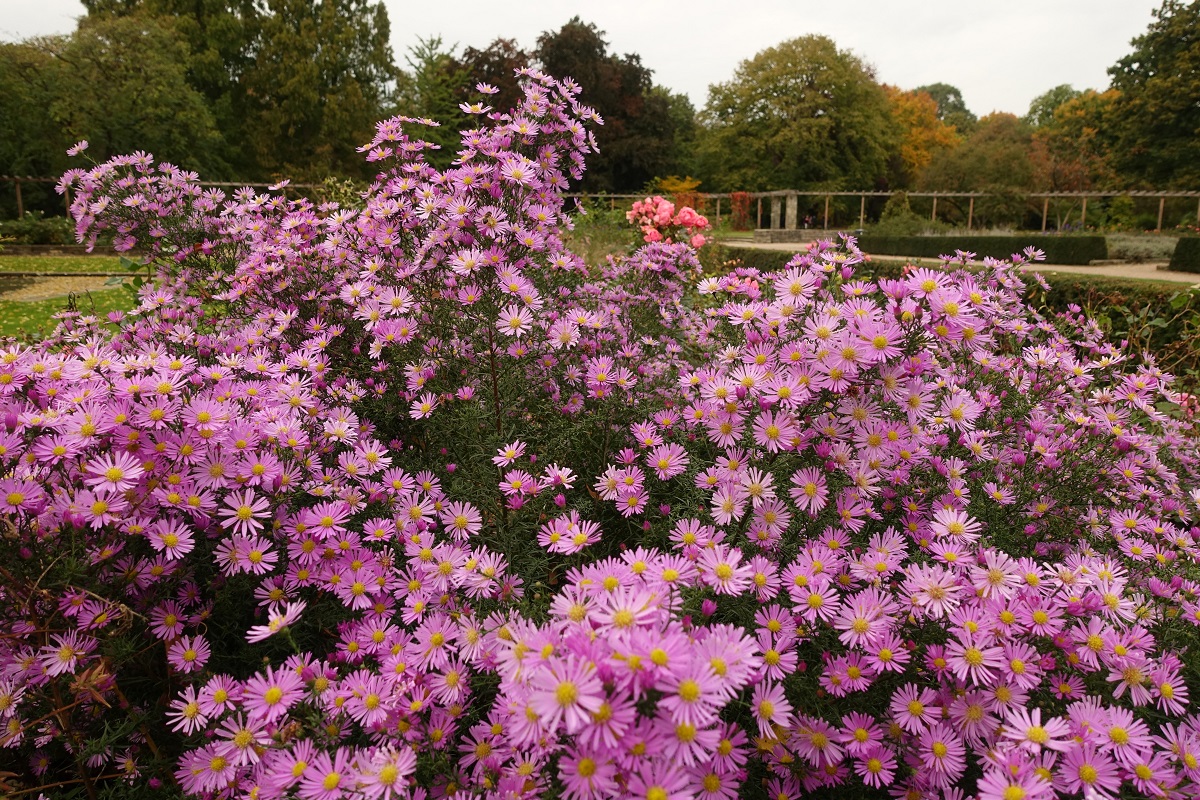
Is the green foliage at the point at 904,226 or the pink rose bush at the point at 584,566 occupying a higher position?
the green foliage at the point at 904,226

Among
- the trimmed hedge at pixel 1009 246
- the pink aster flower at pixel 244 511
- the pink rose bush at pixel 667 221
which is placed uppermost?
the pink rose bush at pixel 667 221

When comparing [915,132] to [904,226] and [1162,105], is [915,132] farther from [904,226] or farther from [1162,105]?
[904,226]

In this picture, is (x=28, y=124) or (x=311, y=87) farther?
(x=311, y=87)

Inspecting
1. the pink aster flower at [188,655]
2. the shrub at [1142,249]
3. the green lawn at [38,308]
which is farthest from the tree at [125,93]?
the shrub at [1142,249]

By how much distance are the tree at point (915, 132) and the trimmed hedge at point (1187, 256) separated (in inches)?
1184

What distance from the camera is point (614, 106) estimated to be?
96.9 ft

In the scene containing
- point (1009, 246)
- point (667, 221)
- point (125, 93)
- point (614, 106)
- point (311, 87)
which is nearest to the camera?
point (667, 221)

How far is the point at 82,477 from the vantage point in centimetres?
129

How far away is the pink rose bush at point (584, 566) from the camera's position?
980mm

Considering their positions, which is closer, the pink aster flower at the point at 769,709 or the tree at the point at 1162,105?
the pink aster flower at the point at 769,709

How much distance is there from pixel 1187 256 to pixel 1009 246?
3.06m

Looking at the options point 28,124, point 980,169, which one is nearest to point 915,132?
point 980,169

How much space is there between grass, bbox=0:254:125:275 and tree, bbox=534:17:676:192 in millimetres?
18109

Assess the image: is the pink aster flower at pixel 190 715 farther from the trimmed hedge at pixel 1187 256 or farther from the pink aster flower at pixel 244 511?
the trimmed hedge at pixel 1187 256
